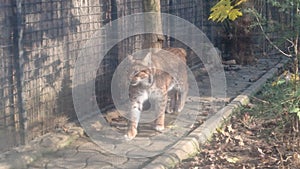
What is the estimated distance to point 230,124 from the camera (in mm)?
7223

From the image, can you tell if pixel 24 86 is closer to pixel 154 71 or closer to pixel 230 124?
pixel 154 71

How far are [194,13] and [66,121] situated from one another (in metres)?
4.81

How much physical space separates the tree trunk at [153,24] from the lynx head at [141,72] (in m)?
0.89

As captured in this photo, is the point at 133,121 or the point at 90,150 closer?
the point at 90,150

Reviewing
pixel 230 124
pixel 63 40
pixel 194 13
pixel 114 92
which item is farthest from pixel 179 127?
pixel 194 13

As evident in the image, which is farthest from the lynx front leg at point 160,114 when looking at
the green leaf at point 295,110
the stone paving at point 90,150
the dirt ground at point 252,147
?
the green leaf at point 295,110

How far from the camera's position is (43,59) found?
6.42 m

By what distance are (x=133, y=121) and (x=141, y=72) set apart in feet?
1.98

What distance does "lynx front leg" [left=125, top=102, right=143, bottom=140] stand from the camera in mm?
6495

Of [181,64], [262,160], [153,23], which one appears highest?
[153,23]

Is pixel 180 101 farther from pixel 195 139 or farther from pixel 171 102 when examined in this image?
pixel 195 139

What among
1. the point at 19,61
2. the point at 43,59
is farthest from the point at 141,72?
the point at 19,61

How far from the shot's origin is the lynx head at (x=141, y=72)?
6.41 meters

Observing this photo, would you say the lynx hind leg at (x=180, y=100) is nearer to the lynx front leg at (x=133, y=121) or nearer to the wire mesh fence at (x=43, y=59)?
the wire mesh fence at (x=43, y=59)
